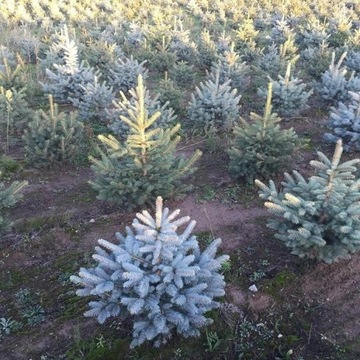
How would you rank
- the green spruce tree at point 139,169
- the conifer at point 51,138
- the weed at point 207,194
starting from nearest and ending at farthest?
the green spruce tree at point 139,169, the weed at point 207,194, the conifer at point 51,138

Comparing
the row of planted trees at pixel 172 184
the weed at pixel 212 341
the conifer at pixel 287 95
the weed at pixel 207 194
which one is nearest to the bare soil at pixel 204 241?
the weed at pixel 207 194

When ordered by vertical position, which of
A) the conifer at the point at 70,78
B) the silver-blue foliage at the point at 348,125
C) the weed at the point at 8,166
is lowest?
the weed at the point at 8,166

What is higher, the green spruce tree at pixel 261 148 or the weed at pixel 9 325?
the green spruce tree at pixel 261 148

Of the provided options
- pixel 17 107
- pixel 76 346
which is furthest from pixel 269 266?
pixel 17 107

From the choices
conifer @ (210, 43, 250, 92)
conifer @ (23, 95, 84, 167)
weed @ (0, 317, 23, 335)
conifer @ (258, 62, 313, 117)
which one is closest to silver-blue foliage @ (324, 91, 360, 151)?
conifer @ (258, 62, 313, 117)

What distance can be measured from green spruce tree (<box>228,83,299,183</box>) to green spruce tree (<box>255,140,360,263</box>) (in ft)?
7.65

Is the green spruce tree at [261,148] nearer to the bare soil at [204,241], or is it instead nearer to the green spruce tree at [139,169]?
the bare soil at [204,241]

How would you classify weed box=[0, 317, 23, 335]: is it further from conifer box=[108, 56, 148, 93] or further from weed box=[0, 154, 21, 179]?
conifer box=[108, 56, 148, 93]

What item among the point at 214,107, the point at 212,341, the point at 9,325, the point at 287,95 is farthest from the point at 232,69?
the point at 9,325

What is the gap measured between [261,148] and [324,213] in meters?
2.80

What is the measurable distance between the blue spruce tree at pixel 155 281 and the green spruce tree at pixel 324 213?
4.18ft

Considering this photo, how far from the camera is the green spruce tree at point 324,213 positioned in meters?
5.34

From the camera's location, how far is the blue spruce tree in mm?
4477

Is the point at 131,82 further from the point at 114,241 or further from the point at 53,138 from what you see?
the point at 114,241
